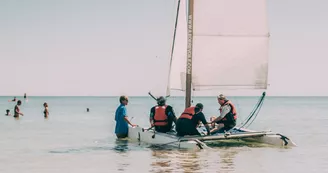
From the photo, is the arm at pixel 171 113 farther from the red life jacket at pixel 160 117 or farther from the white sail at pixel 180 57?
the white sail at pixel 180 57

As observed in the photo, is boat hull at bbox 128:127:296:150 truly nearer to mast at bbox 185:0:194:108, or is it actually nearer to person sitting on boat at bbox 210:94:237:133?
person sitting on boat at bbox 210:94:237:133

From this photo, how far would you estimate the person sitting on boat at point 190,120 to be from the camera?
57.7ft

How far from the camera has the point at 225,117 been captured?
61.0 feet

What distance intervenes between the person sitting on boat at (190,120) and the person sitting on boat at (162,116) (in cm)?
99

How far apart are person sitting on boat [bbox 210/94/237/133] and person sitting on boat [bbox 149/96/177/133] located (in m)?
1.65

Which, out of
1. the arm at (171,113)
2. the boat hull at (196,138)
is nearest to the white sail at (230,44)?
the arm at (171,113)

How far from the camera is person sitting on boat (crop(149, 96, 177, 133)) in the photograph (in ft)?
62.6

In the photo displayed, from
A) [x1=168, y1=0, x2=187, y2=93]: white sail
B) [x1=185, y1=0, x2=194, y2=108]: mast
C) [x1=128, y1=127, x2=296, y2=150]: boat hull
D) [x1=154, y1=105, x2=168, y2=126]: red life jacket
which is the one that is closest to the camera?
[x1=128, y1=127, x2=296, y2=150]: boat hull

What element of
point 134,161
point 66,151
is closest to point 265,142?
point 134,161

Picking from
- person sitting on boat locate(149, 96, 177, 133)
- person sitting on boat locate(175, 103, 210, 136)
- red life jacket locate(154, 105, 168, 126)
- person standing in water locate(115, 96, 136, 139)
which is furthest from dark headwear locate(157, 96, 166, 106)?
person standing in water locate(115, 96, 136, 139)

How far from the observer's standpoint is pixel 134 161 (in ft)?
53.4

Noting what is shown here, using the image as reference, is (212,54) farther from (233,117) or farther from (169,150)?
(169,150)

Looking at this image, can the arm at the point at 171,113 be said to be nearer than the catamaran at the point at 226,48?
Yes

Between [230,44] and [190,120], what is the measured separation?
3.85 meters
